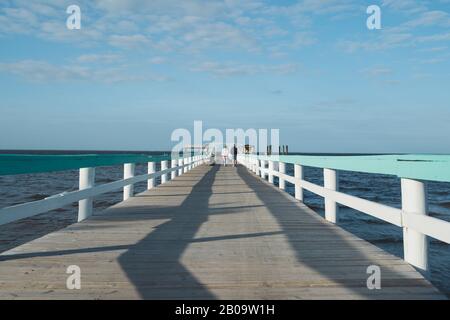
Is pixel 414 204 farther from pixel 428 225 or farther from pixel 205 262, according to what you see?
pixel 205 262

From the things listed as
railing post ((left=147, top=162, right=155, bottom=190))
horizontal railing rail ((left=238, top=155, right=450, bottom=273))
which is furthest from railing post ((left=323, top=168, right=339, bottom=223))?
railing post ((left=147, top=162, right=155, bottom=190))

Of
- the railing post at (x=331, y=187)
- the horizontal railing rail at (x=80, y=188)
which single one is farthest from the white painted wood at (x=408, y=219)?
the horizontal railing rail at (x=80, y=188)

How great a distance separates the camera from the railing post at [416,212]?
3.18m

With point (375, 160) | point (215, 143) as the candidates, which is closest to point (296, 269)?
point (375, 160)

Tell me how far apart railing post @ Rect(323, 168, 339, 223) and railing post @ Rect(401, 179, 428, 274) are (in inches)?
88.5

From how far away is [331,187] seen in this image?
5.68m

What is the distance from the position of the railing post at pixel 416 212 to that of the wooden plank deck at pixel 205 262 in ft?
0.43

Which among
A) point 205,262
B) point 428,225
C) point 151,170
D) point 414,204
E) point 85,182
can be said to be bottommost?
point 205,262

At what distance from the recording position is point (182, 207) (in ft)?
24.2

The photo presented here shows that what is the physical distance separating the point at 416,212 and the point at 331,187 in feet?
8.15

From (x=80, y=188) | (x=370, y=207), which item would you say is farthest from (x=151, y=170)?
(x=370, y=207)

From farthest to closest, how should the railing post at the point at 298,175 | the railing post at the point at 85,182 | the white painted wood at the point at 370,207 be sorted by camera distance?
the railing post at the point at 298,175 → the railing post at the point at 85,182 → the white painted wood at the point at 370,207

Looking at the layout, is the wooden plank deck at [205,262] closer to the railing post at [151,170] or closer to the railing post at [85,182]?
the railing post at [85,182]

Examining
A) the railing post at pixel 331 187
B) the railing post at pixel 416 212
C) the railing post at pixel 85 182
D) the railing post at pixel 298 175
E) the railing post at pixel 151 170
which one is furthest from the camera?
the railing post at pixel 151 170
